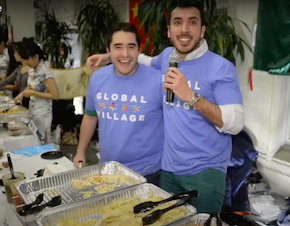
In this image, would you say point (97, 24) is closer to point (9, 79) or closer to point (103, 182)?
point (9, 79)

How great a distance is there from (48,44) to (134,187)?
13.9ft

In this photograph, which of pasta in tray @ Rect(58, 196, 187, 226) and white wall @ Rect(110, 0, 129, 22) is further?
white wall @ Rect(110, 0, 129, 22)

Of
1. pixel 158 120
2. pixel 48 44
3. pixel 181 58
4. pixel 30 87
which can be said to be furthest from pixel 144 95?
pixel 48 44

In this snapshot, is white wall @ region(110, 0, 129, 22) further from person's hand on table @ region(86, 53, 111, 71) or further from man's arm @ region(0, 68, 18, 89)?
person's hand on table @ region(86, 53, 111, 71)

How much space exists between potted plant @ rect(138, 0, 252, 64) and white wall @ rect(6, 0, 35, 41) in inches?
123

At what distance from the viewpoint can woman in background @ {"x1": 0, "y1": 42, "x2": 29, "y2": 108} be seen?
336 centimetres

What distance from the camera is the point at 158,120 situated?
1.60 metres

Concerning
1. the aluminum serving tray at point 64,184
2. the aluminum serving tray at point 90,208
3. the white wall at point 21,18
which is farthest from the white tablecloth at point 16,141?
the white wall at point 21,18

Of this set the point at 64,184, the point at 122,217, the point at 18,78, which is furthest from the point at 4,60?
the point at 122,217

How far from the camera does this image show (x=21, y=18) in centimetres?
524

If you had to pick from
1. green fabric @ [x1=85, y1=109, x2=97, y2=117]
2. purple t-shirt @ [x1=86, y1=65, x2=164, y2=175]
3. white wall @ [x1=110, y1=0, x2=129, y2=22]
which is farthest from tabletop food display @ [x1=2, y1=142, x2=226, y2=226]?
white wall @ [x1=110, y1=0, x2=129, y2=22]

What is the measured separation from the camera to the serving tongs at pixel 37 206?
1.02 metres

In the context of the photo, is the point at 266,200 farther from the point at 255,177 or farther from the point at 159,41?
the point at 159,41

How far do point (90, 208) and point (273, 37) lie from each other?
1933 millimetres
